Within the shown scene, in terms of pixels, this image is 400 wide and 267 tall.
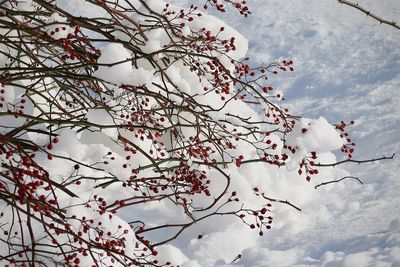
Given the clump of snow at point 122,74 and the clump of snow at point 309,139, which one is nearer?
the clump of snow at point 122,74

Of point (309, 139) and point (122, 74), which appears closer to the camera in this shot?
point (122, 74)

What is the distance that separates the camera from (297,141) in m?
2.96

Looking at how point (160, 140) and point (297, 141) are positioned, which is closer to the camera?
point (297, 141)

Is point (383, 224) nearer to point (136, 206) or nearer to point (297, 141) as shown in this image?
point (297, 141)

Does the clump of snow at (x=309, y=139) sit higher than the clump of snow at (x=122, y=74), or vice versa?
the clump of snow at (x=122, y=74)

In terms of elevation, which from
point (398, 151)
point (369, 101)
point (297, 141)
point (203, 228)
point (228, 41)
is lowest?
point (297, 141)

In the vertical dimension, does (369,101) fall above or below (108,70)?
above

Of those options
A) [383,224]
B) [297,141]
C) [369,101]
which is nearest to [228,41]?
[297,141]

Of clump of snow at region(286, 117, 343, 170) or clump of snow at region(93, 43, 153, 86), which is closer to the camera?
clump of snow at region(93, 43, 153, 86)

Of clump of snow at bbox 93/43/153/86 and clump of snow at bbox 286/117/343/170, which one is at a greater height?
clump of snow at bbox 93/43/153/86

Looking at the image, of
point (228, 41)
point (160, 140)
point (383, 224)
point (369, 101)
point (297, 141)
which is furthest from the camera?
point (369, 101)

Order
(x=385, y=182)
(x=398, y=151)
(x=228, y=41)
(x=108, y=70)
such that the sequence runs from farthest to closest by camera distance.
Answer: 1. (x=398, y=151)
2. (x=385, y=182)
3. (x=228, y=41)
4. (x=108, y=70)

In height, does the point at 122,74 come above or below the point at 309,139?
above

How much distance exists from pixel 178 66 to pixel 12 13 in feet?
3.65
